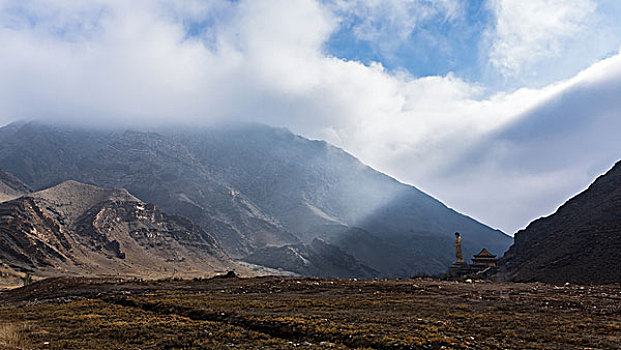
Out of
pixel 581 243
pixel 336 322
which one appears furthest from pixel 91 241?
pixel 336 322

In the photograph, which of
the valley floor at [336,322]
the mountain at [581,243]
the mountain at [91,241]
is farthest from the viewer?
the mountain at [91,241]

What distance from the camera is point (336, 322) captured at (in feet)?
67.9

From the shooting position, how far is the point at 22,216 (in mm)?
143875

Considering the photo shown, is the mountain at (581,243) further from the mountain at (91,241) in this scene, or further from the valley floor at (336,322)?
the mountain at (91,241)

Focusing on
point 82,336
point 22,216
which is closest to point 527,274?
point 82,336

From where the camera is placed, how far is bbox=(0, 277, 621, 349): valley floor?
17.1m

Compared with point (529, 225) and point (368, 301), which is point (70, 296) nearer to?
point (368, 301)

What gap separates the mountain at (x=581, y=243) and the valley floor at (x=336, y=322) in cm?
3106

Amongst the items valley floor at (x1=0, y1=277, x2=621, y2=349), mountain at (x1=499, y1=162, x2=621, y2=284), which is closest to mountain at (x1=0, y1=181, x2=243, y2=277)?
mountain at (x1=499, y1=162, x2=621, y2=284)

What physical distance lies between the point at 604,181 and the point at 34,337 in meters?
98.5

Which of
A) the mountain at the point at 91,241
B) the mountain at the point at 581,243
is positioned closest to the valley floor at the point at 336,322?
the mountain at the point at 581,243

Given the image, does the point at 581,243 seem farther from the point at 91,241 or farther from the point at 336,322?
the point at 91,241

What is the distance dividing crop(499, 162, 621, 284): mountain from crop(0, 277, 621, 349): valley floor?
3106 cm

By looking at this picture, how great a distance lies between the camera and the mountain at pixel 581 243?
5791 centimetres
